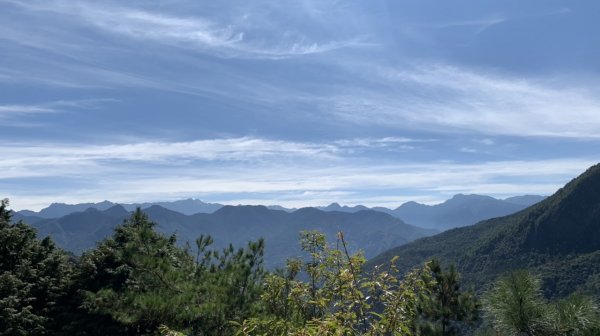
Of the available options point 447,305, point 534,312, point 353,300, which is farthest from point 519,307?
point 353,300

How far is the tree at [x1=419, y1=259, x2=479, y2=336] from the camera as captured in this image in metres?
19.0

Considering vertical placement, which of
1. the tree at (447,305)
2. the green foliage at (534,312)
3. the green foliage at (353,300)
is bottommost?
the tree at (447,305)

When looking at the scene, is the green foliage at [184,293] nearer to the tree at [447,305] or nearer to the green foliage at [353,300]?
the green foliage at [353,300]

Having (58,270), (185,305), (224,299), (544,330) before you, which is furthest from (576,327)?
Answer: (58,270)

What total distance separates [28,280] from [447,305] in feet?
59.2

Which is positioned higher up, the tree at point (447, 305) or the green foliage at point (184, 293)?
the green foliage at point (184, 293)

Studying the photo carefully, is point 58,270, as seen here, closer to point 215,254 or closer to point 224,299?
point 215,254

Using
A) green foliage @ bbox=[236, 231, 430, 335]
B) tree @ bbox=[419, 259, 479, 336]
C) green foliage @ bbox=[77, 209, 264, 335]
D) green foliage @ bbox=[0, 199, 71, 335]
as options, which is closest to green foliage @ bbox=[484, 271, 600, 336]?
tree @ bbox=[419, 259, 479, 336]

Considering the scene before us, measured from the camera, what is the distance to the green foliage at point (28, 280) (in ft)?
53.3

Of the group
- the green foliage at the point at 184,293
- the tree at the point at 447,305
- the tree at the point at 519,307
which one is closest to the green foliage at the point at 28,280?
the green foliage at the point at 184,293

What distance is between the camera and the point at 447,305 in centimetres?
1930

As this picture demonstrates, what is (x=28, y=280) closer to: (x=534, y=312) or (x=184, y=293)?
(x=184, y=293)

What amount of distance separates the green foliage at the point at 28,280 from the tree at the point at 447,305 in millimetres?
15299

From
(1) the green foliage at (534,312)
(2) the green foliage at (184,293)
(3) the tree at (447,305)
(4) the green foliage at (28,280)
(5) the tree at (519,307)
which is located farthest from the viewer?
(3) the tree at (447,305)
